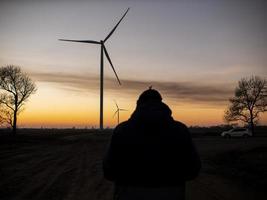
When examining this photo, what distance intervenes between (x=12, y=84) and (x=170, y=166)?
74.2 meters

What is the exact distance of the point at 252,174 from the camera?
54.5 feet

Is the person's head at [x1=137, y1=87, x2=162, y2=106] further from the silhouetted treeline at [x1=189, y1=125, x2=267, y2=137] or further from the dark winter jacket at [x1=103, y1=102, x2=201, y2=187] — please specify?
the silhouetted treeline at [x1=189, y1=125, x2=267, y2=137]

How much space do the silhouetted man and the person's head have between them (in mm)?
110

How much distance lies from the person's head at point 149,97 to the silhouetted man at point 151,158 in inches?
4.3

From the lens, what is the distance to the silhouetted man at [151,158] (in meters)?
3.10

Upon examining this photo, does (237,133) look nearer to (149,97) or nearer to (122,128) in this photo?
(149,97)

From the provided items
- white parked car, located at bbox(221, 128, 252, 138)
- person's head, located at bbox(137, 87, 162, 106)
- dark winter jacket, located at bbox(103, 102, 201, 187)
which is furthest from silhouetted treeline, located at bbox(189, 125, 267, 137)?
dark winter jacket, located at bbox(103, 102, 201, 187)

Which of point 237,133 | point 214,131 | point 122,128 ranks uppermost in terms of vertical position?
point 214,131

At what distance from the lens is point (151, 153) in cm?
313

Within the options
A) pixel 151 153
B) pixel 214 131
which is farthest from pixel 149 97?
pixel 214 131

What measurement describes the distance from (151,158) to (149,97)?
1.96 ft

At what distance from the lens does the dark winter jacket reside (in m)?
3.11

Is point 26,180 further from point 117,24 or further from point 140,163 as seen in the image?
point 117,24

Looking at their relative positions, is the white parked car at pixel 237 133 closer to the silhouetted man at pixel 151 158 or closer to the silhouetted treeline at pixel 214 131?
the silhouetted treeline at pixel 214 131
